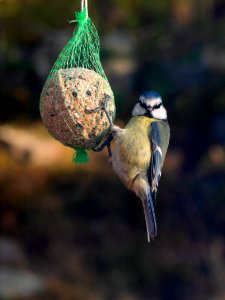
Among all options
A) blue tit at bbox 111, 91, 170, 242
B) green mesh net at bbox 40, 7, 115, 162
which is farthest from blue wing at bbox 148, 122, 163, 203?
green mesh net at bbox 40, 7, 115, 162

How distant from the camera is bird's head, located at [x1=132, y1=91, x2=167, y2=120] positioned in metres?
4.55

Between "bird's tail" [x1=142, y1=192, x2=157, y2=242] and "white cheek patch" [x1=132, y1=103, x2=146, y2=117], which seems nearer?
"bird's tail" [x1=142, y1=192, x2=157, y2=242]

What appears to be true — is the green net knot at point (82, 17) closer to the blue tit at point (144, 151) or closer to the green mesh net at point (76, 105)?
the green mesh net at point (76, 105)

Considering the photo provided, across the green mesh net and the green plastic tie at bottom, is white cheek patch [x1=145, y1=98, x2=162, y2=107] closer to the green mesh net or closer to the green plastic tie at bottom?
the green mesh net

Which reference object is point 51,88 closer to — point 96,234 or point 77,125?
point 77,125

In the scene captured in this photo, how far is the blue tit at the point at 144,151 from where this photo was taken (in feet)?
15.0

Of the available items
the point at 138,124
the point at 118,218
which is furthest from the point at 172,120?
the point at 138,124

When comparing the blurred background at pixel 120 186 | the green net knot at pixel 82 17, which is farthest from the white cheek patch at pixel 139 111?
the blurred background at pixel 120 186

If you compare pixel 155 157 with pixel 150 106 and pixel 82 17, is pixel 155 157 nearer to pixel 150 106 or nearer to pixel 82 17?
pixel 150 106

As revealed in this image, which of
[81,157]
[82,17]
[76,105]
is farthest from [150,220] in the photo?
[82,17]

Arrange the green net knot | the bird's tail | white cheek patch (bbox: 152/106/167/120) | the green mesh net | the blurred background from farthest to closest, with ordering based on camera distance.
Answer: the blurred background
white cheek patch (bbox: 152/106/167/120)
the bird's tail
the green net knot
the green mesh net

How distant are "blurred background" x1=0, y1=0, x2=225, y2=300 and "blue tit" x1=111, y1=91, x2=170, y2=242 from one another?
2.91 metres

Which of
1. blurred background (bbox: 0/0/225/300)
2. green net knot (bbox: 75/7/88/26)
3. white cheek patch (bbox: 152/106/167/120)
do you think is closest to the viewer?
green net knot (bbox: 75/7/88/26)

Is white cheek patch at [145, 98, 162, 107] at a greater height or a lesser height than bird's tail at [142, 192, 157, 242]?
greater
